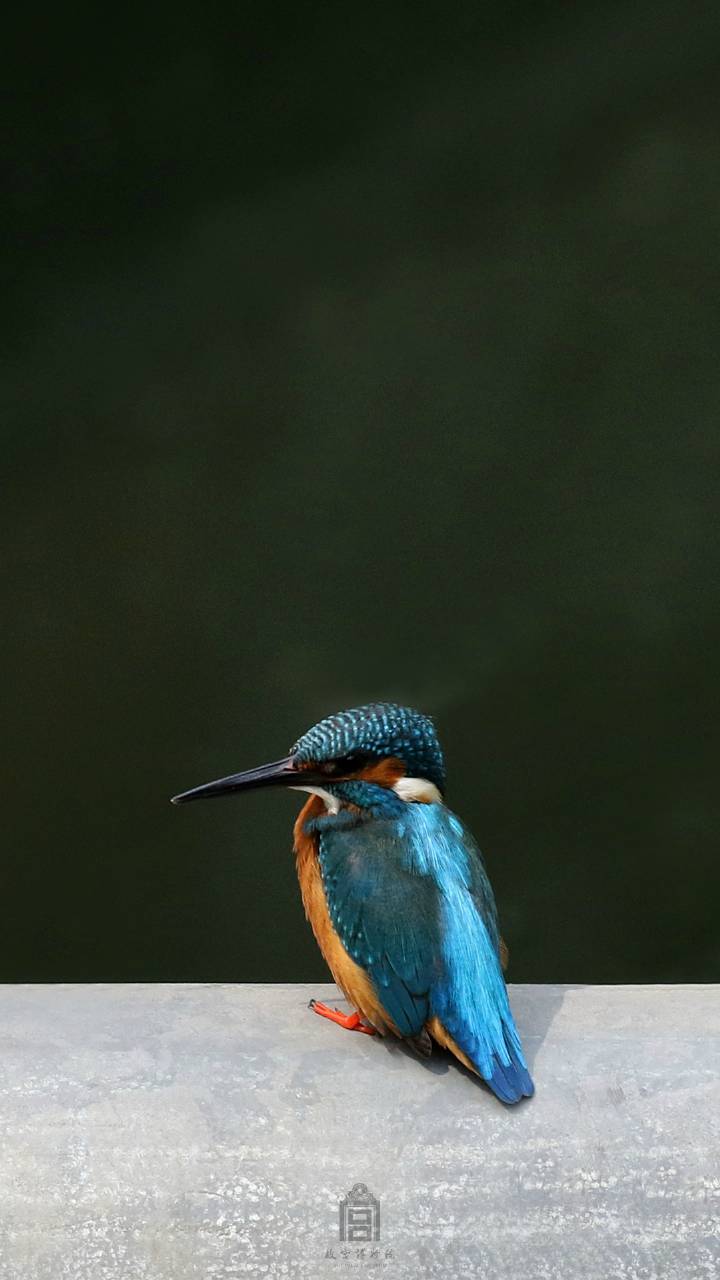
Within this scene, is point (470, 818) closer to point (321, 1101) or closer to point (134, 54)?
point (134, 54)

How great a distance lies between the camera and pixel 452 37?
2.90 metres

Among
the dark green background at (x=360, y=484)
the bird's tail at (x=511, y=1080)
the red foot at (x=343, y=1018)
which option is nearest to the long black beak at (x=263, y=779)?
the red foot at (x=343, y=1018)

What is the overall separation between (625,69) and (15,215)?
4.03 feet

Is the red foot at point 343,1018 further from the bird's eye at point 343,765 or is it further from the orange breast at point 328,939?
the bird's eye at point 343,765

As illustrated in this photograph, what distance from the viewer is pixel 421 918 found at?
135 cm

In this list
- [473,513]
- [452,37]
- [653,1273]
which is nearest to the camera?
[653,1273]

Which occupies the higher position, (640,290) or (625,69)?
(625,69)

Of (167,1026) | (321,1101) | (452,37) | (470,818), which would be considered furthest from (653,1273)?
(452,37)

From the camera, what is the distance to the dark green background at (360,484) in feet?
9.77

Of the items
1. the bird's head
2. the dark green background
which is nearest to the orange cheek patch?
the bird's head

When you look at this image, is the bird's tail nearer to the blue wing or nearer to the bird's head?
the blue wing

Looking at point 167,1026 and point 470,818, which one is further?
point 470,818

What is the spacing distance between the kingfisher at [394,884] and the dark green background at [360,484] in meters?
1.61

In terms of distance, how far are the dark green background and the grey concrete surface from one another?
1.78 metres
